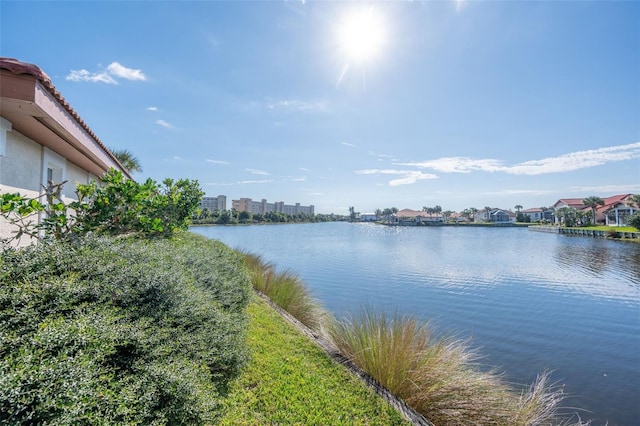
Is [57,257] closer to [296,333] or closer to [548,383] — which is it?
[296,333]

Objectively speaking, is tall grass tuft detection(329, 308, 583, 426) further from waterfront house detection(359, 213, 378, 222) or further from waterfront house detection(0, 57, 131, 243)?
waterfront house detection(359, 213, 378, 222)

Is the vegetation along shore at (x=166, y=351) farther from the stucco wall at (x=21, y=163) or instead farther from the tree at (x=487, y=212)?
the tree at (x=487, y=212)

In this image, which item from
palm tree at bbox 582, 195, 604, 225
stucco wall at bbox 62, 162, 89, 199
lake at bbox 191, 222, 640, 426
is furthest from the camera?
palm tree at bbox 582, 195, 604, 225

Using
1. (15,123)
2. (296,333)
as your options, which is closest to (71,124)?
(15,123)

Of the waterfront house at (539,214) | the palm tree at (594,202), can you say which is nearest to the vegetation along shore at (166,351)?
the palm tree at (594,202)

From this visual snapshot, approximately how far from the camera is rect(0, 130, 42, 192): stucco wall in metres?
3.94

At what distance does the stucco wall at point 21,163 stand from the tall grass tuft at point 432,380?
219 inches

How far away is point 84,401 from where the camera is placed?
1426 mm

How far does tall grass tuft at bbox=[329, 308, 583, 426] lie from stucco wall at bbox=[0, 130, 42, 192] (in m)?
5.57

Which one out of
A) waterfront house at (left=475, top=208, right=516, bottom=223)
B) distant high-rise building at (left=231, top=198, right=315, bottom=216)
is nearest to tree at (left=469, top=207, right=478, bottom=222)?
waterfront house at (left=475, top=208, right=516, bottom=223)

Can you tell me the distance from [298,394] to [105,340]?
2.29m

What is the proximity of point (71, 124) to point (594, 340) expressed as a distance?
1301 centimetres

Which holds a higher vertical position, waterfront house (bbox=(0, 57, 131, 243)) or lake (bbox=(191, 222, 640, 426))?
waterfront house (bbox=(0, 57, 131, 243))

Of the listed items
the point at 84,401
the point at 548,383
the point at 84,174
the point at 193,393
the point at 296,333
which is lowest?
the point at 548,383
